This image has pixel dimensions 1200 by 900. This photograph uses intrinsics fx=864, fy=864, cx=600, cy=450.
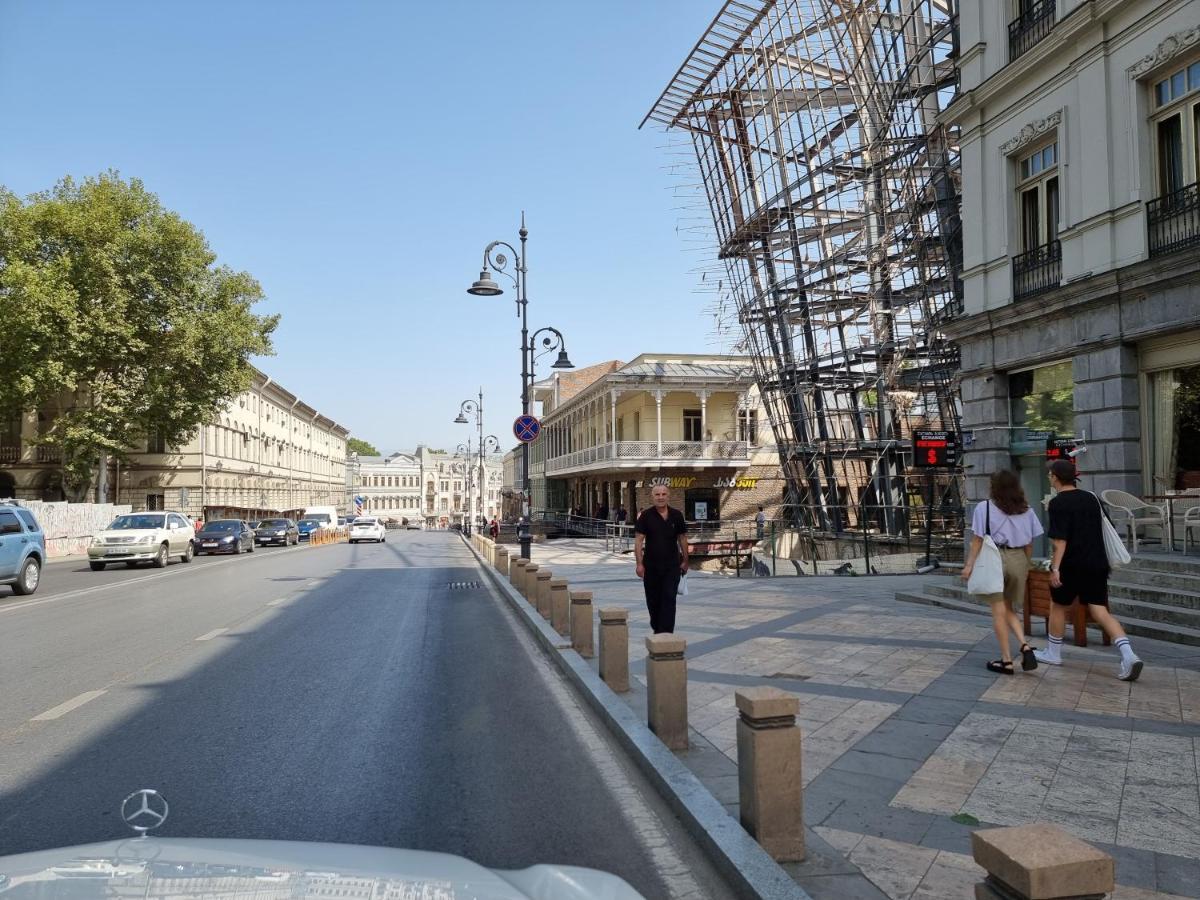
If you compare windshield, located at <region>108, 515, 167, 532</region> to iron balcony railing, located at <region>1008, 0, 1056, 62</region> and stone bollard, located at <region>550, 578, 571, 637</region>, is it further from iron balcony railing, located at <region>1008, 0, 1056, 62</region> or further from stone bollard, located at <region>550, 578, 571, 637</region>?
iron balcony railing, located at <region>1008, 0, 1056, 62</region>

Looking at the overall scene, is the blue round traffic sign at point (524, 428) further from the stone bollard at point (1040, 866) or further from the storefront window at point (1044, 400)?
the stone bollard at point (1040, 866)

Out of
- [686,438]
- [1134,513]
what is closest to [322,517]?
[686,438]

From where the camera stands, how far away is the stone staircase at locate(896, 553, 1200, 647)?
29.0ft

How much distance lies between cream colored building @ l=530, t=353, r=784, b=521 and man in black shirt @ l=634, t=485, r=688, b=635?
27222 mm

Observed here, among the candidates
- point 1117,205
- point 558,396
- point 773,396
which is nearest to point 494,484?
point 558,396

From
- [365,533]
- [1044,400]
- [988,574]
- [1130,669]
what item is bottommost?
[365,533]

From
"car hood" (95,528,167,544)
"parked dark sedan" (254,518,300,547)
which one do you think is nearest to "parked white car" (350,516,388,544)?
"parked dark sedan" (254,518,300,547)

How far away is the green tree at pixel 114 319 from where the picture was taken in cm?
3494

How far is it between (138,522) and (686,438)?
25165mm

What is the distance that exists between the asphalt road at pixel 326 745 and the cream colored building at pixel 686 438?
88.0 ft

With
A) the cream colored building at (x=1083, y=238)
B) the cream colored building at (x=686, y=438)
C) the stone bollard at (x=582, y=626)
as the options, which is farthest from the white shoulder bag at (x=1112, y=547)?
the cream colored building at (x=686, y=438)

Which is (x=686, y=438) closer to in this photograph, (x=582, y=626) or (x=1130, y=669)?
(x=582, y=626)

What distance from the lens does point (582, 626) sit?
893cm

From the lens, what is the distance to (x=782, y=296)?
30125 mm
